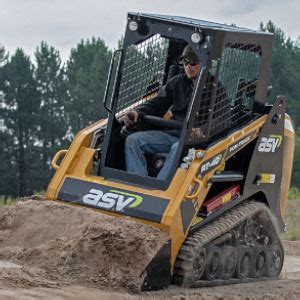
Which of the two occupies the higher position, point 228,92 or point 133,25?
point 133,25

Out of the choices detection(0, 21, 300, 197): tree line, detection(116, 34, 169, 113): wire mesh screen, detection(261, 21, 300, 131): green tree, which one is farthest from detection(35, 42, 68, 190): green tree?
detection(116, 34, 169, 113): wire mesh screen

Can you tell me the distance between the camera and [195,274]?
8.15 metres

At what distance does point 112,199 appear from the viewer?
27.0ft

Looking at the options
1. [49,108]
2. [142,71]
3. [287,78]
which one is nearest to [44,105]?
[49,108]

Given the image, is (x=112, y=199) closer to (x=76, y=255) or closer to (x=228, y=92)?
(x=76, y=255)

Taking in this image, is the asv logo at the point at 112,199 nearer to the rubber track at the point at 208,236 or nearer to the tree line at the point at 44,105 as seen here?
the rubber track at the point at 208,236

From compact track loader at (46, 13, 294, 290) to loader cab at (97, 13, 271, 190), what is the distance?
1 centimetres

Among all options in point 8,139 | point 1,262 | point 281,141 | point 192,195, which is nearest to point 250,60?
point 281,141

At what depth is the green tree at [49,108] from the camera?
58.7 m

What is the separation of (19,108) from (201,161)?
171ft

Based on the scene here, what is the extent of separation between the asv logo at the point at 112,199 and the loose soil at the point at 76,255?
192 millimetres

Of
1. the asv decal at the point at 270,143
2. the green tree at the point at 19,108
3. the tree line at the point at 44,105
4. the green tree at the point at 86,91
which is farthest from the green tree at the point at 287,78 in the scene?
the asv decal at the point at 270,143

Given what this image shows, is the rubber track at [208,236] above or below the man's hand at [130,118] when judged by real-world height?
A: below

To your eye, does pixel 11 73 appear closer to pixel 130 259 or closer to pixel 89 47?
pixel 89 47
